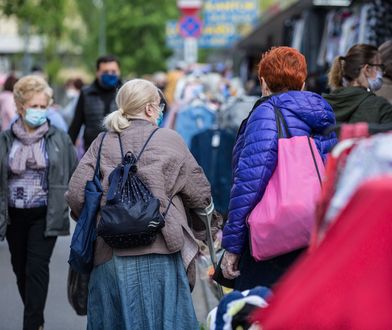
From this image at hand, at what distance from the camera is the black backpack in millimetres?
5059

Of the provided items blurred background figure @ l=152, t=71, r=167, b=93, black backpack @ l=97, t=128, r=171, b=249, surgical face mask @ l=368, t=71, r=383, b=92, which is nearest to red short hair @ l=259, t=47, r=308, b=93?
black backpack @ l=97, t=128, r=171, b=249

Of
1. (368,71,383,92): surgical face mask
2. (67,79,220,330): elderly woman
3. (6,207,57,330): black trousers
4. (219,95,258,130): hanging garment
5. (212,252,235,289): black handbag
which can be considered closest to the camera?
(67,79,220,330): elderly woman

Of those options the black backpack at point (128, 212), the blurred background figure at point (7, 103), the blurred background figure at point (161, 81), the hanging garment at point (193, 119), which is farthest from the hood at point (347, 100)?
the blurred background figure at point (161, 81)

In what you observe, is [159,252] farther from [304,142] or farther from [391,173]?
[391,173]

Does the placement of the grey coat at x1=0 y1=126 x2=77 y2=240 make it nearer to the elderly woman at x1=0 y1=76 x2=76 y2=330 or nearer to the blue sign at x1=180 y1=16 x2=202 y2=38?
the elderly woman at x1=0 y1=76 x2=76 y2=330

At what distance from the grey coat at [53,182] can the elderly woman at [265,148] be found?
1.87m

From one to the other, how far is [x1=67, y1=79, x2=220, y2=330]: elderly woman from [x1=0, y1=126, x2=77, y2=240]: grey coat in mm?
1279

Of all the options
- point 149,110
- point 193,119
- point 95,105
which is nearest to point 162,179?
point 149,110

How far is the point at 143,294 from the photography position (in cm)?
529

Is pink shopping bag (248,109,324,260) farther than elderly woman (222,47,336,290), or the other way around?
elderly woman (222,47,336,290)

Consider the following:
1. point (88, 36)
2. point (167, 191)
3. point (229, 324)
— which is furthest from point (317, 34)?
point (88, 36)

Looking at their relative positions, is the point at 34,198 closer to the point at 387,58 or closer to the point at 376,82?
the point at 376,82

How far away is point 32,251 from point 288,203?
2680 mm

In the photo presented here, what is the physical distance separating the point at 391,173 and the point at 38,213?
4115 millimetres
